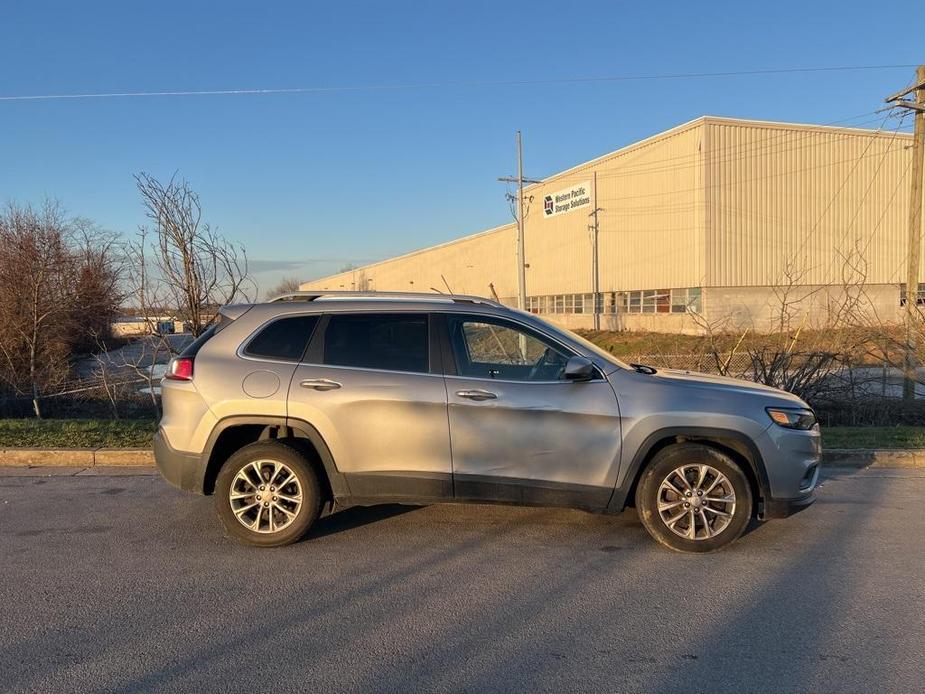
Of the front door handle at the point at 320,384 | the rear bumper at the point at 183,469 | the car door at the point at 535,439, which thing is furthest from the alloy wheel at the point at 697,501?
the rear bumper at the point at 183,469

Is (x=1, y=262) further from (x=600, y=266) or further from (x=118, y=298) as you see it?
(x=600, y=266)

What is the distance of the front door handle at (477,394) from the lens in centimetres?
473

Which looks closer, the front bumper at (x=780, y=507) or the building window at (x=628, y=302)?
the front bumper at (x=780, y=507)

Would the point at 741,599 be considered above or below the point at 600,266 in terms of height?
below

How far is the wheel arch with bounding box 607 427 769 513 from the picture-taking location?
15.4 feet

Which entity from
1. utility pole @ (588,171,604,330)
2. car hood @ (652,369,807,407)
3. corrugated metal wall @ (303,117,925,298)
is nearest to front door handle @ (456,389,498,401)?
car hood @ (652,369,807,407)

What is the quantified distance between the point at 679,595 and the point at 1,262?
1545 centimetres

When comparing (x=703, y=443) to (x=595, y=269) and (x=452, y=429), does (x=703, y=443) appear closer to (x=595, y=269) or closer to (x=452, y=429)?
(x=452, y=429)

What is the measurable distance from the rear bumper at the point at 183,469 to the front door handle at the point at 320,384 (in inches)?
39.6

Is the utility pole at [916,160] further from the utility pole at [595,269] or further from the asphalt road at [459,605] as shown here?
the utility pole at [595,269]

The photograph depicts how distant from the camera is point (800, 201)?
31359mm

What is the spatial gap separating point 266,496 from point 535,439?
206 centimetres

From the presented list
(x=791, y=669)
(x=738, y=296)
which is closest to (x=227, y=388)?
(x=791, y=669)

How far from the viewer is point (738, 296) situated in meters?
30.7
